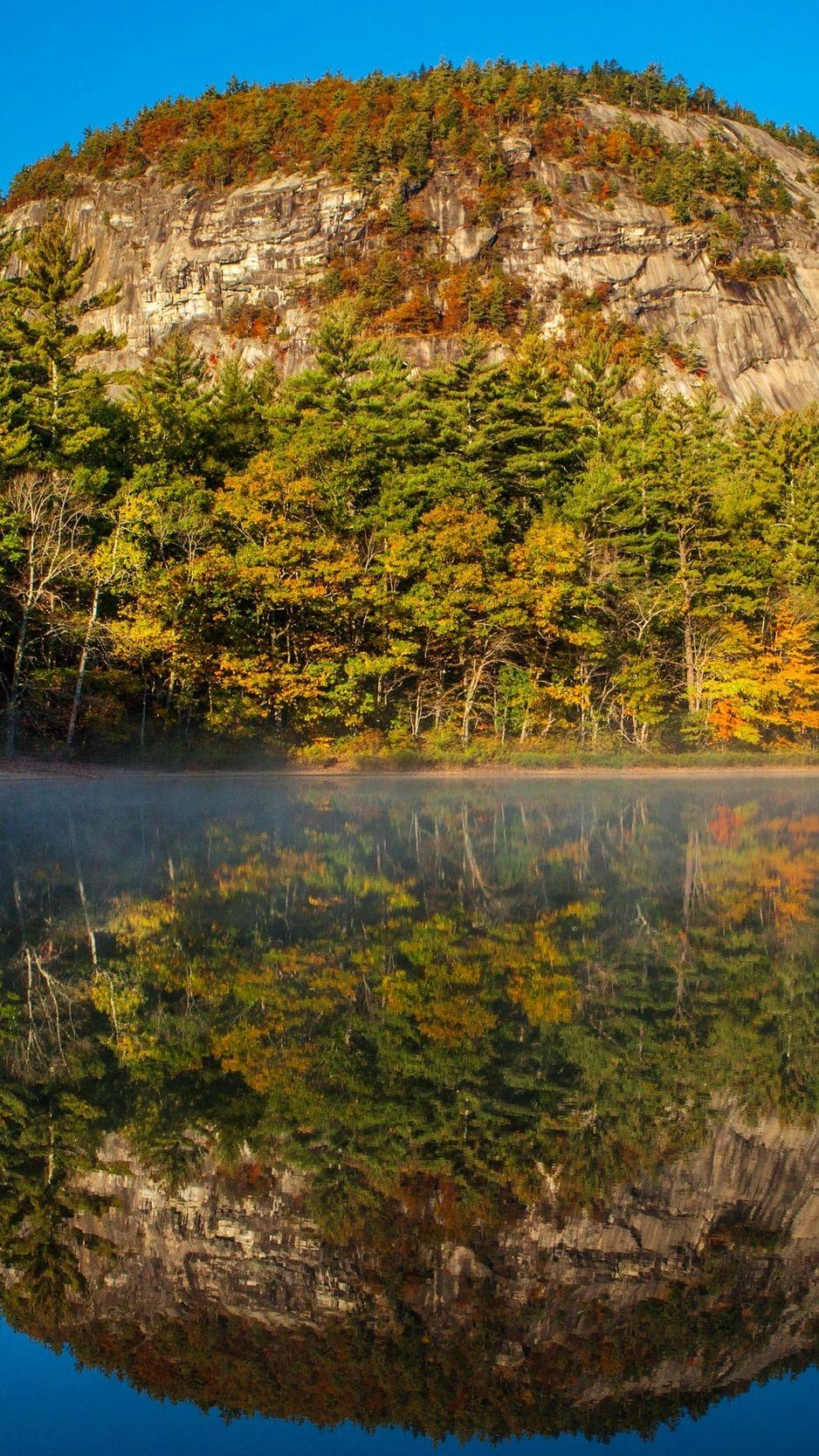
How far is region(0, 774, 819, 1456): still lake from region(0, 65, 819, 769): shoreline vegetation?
27058 millimetres

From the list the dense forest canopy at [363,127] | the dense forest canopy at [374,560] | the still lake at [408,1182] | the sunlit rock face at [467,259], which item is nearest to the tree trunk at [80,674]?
the dense forest canopy at [374,560]

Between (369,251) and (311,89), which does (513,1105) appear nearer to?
(369,251)

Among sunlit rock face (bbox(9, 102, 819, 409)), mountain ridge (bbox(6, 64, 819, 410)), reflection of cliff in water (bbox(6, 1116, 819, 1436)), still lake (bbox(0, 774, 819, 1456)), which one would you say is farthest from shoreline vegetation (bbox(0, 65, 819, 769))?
sunlit rock face (bbox(9, 102, 819, 409))

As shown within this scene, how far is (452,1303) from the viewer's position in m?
4.16

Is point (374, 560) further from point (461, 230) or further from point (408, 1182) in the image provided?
point (461, 230)

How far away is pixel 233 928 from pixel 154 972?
184 cm

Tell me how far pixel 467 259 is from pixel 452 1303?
4018 inches

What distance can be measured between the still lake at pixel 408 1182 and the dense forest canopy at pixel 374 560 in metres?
27.1

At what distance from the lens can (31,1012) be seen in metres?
7.85

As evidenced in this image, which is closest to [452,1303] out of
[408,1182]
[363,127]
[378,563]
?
[408,1182]

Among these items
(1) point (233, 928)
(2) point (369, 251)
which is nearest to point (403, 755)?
(1) point (233, 928)

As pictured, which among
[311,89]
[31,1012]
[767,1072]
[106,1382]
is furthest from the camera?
[311,89]

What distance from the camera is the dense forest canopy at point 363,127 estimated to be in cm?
10562

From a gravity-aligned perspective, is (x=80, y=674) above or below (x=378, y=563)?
below
